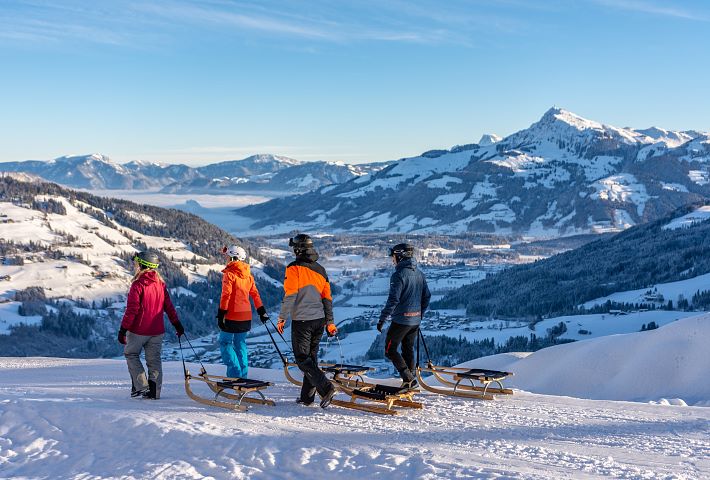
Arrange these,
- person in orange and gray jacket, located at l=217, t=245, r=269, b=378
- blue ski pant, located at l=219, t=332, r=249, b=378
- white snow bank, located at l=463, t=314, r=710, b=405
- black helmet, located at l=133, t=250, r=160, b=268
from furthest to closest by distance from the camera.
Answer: white snow bank, located at l=463, t=314, r=710, b=405 < blue ski pant, located at l=219, t=332, r=249, b=378 < person in orange and gray jacket, located at l=217, t=245, r=269, b=378 < black helmet, located at l=133, t=250, r=160, b=268

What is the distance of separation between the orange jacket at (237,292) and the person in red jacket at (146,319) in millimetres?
1208

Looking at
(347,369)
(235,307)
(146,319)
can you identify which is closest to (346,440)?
(347,369)

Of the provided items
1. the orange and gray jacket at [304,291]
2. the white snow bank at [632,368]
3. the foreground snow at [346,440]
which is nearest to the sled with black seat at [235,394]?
the foreground snow at [346,440]

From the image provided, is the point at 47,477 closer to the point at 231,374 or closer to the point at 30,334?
the point at 231,374

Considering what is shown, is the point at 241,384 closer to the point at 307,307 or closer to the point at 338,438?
the point at 307,307

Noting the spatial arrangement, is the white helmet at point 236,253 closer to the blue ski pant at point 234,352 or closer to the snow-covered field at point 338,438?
the blue ski pant at point 234,352

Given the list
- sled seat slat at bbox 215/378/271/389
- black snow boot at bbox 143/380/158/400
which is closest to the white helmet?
sled seat slat at bbox 215/378/271/389

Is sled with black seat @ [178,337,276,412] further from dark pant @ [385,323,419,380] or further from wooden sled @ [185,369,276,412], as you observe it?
dark pant @ [385,323,419,380]

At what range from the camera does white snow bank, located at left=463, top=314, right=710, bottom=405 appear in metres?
20.2

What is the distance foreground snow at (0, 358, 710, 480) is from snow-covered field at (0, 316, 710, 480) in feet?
0.07

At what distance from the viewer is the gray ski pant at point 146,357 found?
14.8 m

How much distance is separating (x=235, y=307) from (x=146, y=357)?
7.29ft

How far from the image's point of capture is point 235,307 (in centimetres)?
1580

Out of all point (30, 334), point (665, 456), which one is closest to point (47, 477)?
point (665, 456)
